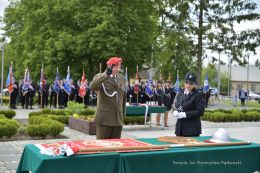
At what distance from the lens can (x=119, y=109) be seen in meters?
6.88

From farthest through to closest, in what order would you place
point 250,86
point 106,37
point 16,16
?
point 250,86 → point 16,16 → point 106,37

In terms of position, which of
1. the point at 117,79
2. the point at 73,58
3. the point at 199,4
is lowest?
the point at 117,79

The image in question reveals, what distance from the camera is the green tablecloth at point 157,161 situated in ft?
15.1

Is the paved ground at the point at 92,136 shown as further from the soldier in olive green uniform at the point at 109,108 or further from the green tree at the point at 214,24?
the green tree at the point at 214,24

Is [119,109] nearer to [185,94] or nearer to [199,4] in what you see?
[185,94]

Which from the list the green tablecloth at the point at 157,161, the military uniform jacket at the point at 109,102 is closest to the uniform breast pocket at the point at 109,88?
the military uniform jacket at the point at 109,102

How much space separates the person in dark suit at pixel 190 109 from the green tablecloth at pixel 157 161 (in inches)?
34.6

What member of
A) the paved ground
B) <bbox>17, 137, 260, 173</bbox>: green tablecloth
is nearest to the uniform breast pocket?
<bbox>17, 137, 260, 173</bbox>: green tablecloth

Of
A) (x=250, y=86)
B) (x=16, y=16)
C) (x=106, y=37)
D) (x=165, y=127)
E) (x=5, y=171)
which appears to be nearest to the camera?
(x=5, y=171)

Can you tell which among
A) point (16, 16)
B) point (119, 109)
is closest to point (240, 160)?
point (119, 109)

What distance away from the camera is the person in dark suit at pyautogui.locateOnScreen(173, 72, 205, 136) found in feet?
21.4

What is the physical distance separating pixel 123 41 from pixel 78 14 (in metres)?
3.86

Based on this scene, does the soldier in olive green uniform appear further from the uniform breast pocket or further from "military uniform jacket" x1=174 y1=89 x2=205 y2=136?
"military uniform jacket" x1=174 y1=89 x2=205 y2=136

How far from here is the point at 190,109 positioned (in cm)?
663
